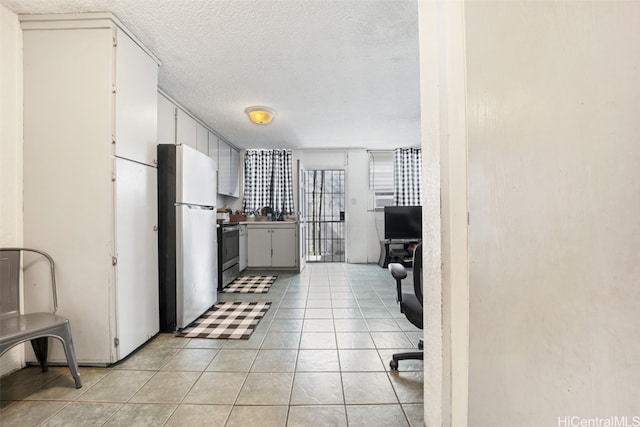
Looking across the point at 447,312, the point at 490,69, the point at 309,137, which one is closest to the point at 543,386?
the point at 447,312

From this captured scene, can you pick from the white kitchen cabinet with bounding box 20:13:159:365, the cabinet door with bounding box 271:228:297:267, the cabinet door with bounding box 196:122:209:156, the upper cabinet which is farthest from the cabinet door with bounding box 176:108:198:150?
the cabinet door with bounding box 271:228:297:267

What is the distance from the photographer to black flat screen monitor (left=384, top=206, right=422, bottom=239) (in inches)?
205

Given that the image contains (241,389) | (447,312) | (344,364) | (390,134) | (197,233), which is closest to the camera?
(447,312)

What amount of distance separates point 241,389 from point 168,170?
6.10 feet

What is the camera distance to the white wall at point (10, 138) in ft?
5.57

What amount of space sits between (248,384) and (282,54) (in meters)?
2.53

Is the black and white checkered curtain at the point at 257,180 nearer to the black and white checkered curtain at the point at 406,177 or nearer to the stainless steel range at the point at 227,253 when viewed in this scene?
the stainless steel range at the point at 227,253

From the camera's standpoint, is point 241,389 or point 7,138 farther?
point 7,138

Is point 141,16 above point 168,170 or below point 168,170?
above

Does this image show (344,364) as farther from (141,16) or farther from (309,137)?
(309,137)

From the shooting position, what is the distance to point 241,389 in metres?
1.56

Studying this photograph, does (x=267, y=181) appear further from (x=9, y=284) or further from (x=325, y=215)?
(x=9, y=284)

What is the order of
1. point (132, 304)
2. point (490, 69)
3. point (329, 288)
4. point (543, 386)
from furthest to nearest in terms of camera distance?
point (329, 288) < point (132, 304) < point (490, 69) < point (543, 386)

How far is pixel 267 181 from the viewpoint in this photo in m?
5.52
